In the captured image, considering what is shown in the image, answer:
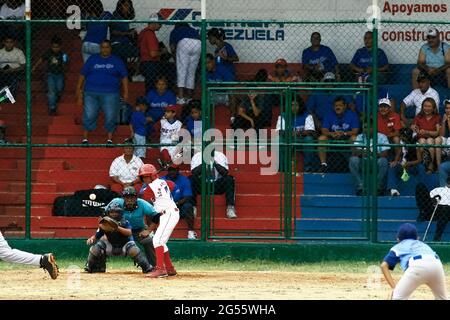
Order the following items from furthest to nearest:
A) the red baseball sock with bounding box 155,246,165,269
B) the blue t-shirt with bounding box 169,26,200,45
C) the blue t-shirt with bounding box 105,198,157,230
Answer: the blue t-shirt with bounding box 169,26,200,45
the blue t-shirt with bounding box 105,198,157,230
the red baseball sock with bounding box 155,246,165,269

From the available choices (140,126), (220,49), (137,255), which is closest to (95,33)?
(220,49)

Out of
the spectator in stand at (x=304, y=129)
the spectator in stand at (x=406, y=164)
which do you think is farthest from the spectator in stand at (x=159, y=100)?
the spectator in stand at (x=406, y=164)

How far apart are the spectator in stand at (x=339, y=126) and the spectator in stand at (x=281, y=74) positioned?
0.90m

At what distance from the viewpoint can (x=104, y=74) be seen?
2220 cm

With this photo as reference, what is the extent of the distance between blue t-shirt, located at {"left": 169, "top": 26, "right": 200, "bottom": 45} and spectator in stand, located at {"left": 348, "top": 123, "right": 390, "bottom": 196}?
3.78 m

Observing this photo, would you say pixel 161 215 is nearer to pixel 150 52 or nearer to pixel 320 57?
pixel 150 52

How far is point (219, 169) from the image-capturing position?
2147 centimetres

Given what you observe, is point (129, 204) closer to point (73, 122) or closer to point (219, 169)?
point (219, 169)

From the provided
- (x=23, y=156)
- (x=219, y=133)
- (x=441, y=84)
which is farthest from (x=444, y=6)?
(x=23, y=156)

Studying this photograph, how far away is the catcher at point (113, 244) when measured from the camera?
19.5 meters

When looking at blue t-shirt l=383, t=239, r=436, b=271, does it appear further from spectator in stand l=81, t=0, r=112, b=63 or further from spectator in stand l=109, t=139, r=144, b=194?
spectator in stand l=81, t=0, r=112, b=63

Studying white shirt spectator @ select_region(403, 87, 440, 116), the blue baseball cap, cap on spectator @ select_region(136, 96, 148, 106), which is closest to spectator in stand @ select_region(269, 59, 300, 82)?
white shirt spectator @ select_region(403, 87, 440, 116)

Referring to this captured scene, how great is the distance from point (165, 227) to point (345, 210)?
11.8 feet

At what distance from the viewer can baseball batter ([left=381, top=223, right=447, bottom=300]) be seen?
46.7ft
